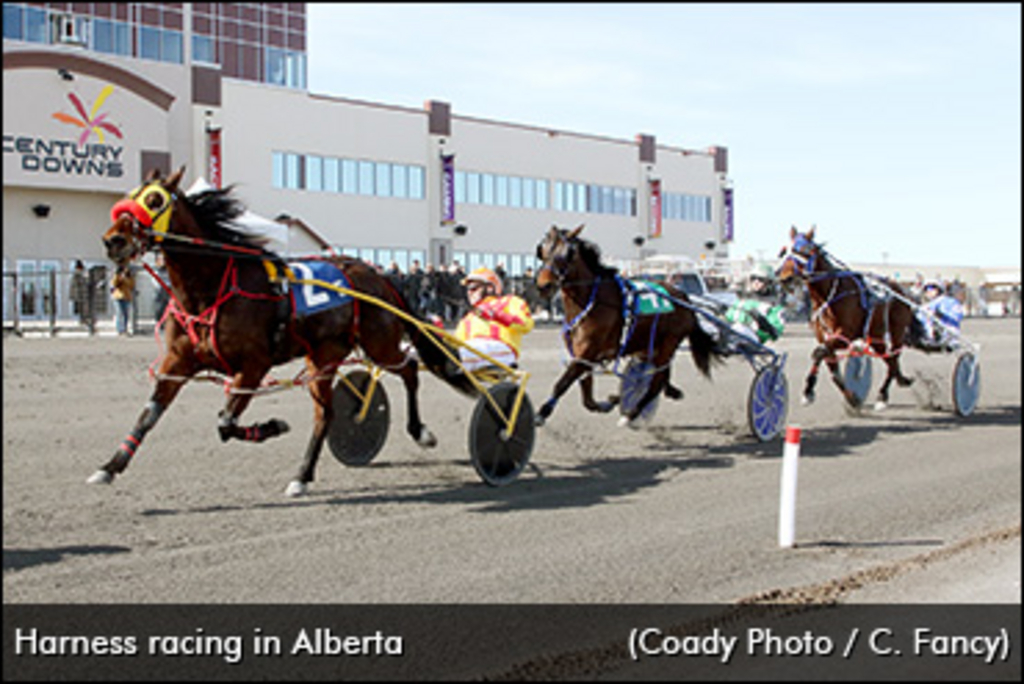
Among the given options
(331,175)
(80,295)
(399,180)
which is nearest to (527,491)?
(80,295)

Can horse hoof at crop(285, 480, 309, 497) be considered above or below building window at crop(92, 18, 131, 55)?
below

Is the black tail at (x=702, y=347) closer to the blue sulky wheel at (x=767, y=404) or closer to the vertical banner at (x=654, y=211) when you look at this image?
the blue sulky wheel at (x=767, y=404)

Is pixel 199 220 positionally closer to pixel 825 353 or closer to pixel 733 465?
pixel 733 465

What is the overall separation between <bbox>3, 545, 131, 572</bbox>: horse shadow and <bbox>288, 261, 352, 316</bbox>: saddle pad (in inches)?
86.4

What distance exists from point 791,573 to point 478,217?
35170 millimetres

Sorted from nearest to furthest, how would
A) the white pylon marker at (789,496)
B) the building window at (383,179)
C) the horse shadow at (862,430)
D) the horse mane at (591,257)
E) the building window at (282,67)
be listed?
the white pylon marker at (789,496) → the horse mane at (591,257) → the horse shadow at (862,430) → the building window at (383,179) → the building window at (282,67)

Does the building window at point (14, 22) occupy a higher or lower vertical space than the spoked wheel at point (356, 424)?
Answer: higher

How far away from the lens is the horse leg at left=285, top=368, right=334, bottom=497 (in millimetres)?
7539

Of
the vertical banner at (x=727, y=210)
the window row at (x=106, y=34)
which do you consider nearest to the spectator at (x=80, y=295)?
the window row at (x=106, y=34)

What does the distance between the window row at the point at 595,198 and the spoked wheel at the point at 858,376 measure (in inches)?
1122

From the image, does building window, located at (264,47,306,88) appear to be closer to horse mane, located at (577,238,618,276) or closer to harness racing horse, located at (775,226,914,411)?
harness racing horse, located at (775,226,914,411)

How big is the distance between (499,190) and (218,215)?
33720mm

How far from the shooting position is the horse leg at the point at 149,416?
6.88 m

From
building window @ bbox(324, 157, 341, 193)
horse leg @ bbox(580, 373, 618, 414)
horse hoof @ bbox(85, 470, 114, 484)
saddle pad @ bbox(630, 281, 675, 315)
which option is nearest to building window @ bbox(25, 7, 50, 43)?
building window @ bbox(324, 157, 341, 193)
